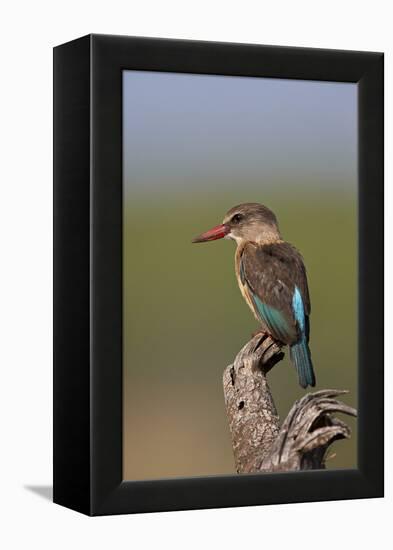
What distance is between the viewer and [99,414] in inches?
267

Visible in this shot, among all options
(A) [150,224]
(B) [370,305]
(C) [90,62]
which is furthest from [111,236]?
(B) [370,305]

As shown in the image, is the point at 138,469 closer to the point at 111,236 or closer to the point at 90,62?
the point at 111,236

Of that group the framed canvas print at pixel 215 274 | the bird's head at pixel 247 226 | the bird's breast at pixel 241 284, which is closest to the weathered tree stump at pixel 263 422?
the framed canvas print at pixel 215 274

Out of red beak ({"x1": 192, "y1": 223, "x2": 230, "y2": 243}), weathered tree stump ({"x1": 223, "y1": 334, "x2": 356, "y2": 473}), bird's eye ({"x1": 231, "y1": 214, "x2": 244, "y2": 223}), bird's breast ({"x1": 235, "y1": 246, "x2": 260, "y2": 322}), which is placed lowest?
weathered tree stump ({"x1": 223, "y1": 334, "x2": 356, "y2": 473})

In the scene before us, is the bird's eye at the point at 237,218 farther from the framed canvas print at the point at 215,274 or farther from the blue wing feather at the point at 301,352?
the blue wing feather at the point at 301,352

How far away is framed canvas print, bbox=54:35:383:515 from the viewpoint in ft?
22.4

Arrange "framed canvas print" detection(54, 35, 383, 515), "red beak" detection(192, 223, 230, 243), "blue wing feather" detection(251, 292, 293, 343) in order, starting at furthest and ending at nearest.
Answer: "blue wing feather" detection(251, 292, 293, 343)
"red beak" detection(192, 223, 230, 243)
"framed canvas print" detection(54, 35, 383, 515)

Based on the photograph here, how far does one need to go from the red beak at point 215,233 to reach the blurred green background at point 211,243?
26mm

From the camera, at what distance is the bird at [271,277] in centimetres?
718

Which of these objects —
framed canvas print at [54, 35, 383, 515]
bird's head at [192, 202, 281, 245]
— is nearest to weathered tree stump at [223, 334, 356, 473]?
framed canvas print at [54, 35, 383, 515]

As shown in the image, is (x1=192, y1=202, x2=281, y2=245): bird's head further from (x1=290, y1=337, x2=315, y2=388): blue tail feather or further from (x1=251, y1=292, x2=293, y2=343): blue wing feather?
(x1=290, y1=337, x2=315, y2=388): blue tail feather

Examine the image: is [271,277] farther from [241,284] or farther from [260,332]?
[260,332]

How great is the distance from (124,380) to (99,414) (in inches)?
7.3

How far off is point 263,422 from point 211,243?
84cm
